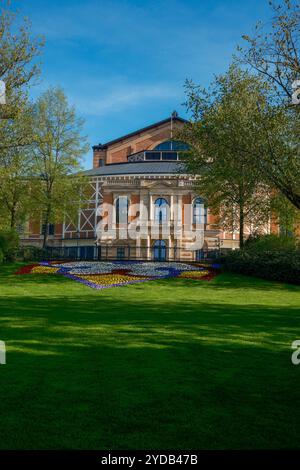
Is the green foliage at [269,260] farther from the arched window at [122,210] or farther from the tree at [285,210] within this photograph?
the arched window at [122,210]

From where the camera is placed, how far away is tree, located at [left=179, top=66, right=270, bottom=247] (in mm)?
17125

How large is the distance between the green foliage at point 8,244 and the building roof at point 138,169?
21781 millimetres

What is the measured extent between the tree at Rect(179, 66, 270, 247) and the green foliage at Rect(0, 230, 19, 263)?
12.7m

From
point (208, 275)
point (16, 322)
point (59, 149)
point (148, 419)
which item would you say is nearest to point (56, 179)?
point (59, 149)

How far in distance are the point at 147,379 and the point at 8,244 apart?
81.5ft

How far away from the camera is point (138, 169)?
173 feet

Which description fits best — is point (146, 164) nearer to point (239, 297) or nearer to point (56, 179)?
point (56, 179)

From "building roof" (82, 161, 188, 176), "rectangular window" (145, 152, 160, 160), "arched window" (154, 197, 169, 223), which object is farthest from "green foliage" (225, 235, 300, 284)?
"rectangular window" (145, 152, 160, 160)

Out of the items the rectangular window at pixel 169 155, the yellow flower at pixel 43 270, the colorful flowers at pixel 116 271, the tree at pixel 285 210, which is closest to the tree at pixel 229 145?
the tree at pixel 285 210

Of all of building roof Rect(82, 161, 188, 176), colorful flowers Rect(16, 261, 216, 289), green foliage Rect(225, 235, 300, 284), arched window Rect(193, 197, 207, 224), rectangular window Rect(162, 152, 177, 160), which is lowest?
colorful flowers Rect(16, 261, 216, 289)

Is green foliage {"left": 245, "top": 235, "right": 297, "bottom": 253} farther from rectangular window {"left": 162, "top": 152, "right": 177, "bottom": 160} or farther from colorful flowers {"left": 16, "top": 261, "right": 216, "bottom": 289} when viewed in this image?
rectangular window {"left": 162, "top": 152, "right": 177, "bottom": 160}

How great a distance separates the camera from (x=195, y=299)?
1888cm

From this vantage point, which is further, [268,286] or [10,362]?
[268,286]

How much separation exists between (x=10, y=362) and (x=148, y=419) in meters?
3.33
